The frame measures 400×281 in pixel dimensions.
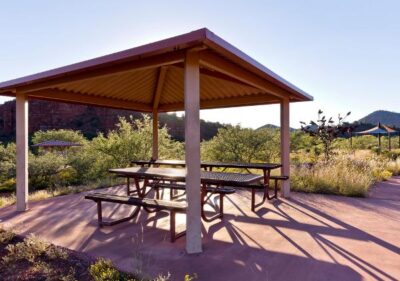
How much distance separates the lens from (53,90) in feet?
17.4

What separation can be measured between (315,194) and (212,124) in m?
27.8

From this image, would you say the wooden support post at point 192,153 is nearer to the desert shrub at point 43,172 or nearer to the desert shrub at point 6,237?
the desert shrub at point 6,237

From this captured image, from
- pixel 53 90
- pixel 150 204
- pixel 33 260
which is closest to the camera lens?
pixel 33 260

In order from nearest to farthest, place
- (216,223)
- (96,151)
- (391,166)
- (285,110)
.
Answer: (216,223) < (285,110) < (391,166) < (96,151)

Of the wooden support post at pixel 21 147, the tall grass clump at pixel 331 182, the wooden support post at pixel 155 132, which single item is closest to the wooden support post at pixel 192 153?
the wooden support post at pixel 21 147

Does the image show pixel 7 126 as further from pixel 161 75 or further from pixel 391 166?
pixel 391 166

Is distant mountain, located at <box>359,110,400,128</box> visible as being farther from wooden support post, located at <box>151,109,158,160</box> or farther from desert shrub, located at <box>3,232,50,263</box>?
desert shrub, located at <box>3,232,50,263</box>

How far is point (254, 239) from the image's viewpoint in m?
3.50

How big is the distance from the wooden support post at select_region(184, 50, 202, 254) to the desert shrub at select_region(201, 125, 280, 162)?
7.84 meters

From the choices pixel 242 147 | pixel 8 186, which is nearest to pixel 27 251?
pixel 242 147

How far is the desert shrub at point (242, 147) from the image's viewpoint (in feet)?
36.2

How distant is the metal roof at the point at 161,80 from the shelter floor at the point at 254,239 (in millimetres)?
2159

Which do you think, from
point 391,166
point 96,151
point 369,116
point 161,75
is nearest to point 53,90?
point 161,75

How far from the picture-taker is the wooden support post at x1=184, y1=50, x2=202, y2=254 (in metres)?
3.12
